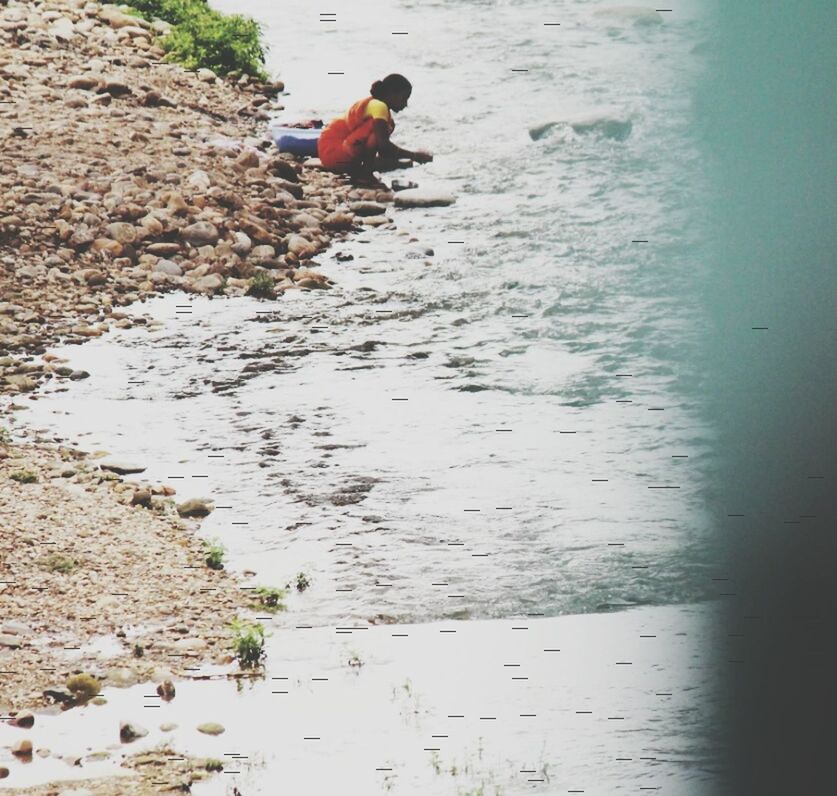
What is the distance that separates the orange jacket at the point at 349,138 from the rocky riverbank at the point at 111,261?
196mm

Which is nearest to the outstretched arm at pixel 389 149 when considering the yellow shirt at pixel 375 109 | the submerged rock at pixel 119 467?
the yellow shirt at pixel 375 109

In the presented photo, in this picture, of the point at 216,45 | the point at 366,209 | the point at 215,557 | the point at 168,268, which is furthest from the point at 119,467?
the point at 216,45

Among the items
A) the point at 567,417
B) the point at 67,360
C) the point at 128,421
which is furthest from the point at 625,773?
the point at 67,360

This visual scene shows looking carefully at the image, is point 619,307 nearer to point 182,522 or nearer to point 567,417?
point 567,417

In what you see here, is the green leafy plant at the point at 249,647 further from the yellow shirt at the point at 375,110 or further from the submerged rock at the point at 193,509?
the yellow shirt at the point at 375,110

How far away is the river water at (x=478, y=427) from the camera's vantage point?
3615mm

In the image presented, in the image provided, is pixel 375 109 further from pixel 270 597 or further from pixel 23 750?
pixel 23 750

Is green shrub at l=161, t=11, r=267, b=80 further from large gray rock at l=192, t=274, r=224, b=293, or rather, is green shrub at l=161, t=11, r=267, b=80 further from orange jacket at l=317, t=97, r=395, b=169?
large gray rock at l=192, t=274, r=224, b=293

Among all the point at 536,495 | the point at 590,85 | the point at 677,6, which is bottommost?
the point at 536,495

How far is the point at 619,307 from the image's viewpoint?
6949 mm

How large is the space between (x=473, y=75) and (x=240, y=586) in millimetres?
8242

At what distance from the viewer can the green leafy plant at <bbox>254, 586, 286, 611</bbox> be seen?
13.5 feet

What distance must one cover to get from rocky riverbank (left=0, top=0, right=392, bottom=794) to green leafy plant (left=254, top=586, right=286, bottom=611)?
51 mm

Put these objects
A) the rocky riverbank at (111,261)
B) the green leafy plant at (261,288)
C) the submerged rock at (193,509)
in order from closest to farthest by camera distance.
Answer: the rocky riverbank at (111,261)
the submerged rock at (193,509)
the green leafy plant at (261,288)
